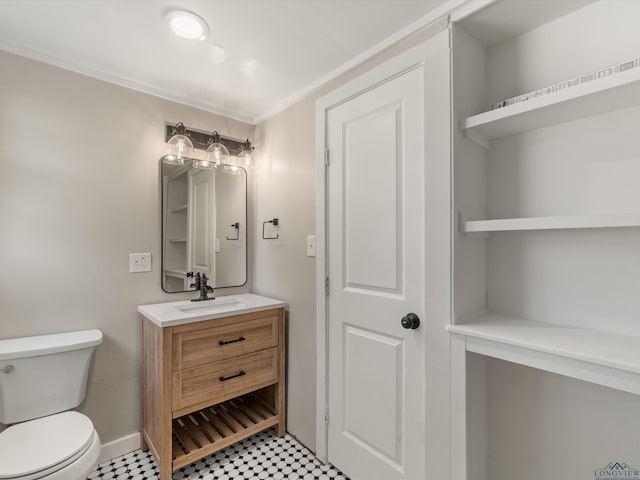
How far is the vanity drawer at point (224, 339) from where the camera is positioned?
64.9 inches

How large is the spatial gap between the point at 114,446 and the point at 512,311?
227 cm

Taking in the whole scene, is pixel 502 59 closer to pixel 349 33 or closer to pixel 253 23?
pixel 349 33

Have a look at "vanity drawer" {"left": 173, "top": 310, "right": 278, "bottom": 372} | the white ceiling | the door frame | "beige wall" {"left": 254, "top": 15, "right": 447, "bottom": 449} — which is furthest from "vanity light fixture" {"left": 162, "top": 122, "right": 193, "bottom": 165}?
"vanity drawer" {"left": 173, "top": 310, "right": 278, "bottom": 372}

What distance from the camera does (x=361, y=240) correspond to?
162 centimetres

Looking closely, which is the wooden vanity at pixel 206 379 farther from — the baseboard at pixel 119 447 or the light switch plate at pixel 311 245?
the light switch plate at pixel 311 245

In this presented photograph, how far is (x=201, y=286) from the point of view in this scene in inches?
82.9

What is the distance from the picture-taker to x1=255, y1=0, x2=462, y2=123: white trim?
4.29 ft

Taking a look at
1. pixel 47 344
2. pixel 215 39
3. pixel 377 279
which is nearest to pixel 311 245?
pixel 377 279

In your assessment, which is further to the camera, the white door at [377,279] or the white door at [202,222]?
the white door at [202,222]

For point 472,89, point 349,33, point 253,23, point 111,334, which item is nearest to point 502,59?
point 472,89

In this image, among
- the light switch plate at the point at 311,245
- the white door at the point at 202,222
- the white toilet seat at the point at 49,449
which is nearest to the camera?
the white toilet seat at the point at 49,449

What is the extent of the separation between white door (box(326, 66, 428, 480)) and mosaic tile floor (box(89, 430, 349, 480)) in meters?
0.16

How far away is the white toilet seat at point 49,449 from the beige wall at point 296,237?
1078 mm

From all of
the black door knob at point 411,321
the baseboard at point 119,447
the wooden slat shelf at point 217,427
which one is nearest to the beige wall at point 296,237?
the wooden slat shelf at point 217,427
